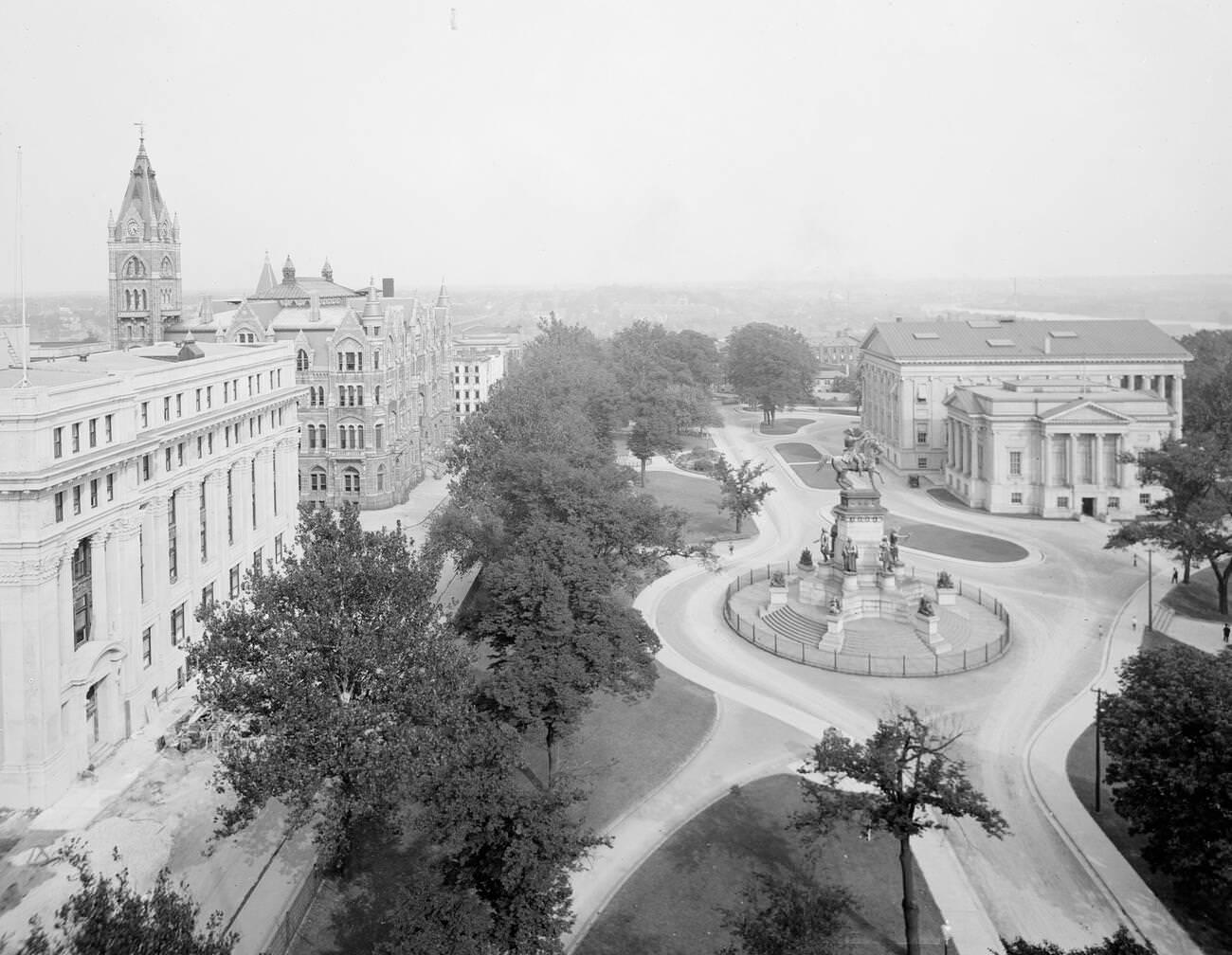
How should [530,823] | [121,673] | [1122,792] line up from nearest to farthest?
1. [530,823]
2. [1122,792]
3. [121,673]

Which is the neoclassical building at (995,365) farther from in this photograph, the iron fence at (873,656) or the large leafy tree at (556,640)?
the large leafy tree at (556,640)

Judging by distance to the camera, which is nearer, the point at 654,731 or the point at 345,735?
the point at 345,735

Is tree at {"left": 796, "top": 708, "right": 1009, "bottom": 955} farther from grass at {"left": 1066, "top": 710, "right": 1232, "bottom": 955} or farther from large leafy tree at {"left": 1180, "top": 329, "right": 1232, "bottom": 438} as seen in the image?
large leafy tree at {"left": 1180, "top": 329, "right": 1232, "bottom": 438}

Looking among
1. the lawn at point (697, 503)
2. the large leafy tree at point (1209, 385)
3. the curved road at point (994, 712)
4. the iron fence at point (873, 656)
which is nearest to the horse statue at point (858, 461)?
the iron fence at point (873, 656)


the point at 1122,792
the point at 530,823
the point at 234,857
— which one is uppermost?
the point at 530,823

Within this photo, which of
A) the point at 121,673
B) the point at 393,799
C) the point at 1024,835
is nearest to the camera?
the point at 393,799

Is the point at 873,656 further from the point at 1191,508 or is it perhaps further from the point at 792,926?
→ the point at 792,926

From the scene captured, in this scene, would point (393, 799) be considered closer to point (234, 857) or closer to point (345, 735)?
point (345, 735)

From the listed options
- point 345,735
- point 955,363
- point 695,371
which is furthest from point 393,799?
point 695,371
